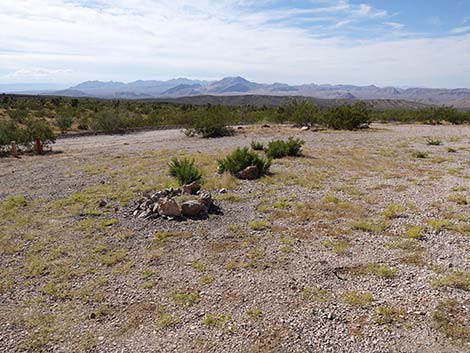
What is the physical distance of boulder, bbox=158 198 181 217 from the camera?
7.93 meters

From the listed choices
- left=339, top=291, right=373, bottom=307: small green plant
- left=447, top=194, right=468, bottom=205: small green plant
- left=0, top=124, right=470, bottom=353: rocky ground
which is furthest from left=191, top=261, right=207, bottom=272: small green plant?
left=447, top=194, right=468, bottom=205: small green plant

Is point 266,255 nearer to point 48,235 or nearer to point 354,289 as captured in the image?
point 354,289

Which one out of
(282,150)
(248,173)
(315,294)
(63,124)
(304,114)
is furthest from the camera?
(304,114)

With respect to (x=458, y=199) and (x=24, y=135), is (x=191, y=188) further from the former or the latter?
(x=24, y=135)

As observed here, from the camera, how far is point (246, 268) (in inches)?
227

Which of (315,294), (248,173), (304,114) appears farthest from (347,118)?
(315,294)

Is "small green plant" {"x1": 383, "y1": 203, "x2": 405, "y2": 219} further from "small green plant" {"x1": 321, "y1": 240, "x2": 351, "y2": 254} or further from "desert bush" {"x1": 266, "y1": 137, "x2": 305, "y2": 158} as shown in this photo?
"desert bush" {"x1": 266, "y1": 137, "x2": 305, "y2": 158}

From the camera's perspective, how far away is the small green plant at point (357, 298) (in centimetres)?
470

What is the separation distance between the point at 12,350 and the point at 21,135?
16.7m

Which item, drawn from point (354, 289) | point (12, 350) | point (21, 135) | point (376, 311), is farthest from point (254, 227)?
point (21, 135)

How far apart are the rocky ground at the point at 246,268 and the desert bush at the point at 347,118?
16.5 meters

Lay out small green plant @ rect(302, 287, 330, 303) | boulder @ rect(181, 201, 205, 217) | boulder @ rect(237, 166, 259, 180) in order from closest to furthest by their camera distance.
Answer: small green plant @ rect(302, 287, 330, 303)
boulder @ rect(181, 201, 205, 217)
boulder @ rect(237, 166, 259, 180)

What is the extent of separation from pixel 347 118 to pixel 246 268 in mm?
23445

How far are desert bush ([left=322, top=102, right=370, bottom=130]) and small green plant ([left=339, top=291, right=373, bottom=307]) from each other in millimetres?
→ 23646
